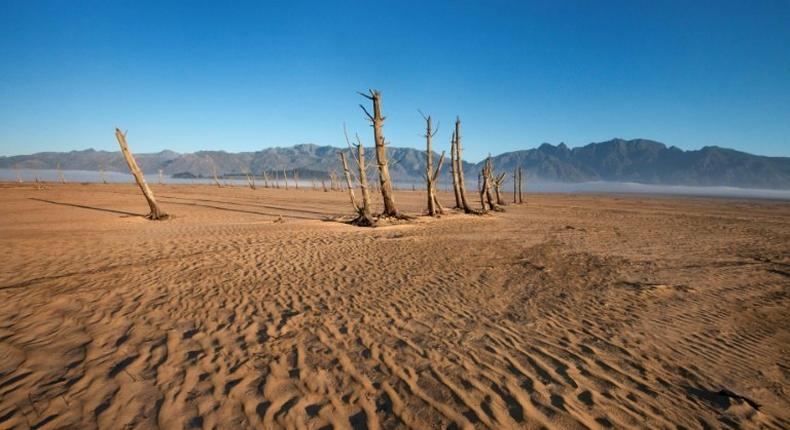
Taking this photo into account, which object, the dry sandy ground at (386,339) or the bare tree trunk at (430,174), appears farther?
the bare tree trunk at (430,174)

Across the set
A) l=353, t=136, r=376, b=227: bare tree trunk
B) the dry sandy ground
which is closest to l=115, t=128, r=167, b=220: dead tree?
the dry sandy ground

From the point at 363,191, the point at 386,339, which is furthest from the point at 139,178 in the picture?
the point at 386,339

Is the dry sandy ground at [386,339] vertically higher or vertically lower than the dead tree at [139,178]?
lower

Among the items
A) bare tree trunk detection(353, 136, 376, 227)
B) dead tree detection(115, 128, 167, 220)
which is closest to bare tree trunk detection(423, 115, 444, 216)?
bare tree trunk detection(353, 136, 376, 227)

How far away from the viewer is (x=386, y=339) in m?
4.55

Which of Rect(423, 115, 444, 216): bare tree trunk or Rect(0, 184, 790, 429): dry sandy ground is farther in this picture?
Rect(423, 115, 444, 216): bare tree trunk

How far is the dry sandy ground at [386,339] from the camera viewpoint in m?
3.13

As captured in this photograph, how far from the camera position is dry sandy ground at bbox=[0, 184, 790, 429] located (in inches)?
123

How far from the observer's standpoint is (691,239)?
12875 millimetres

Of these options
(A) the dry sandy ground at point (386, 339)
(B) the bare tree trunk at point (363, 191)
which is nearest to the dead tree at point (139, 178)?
(A) the dry sandy ground at point (386, 339)

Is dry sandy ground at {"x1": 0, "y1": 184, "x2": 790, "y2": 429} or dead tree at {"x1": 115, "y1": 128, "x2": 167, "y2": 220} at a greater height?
dead tree at {"x1": 115, "y1": 128, "x2": 167, "y2": 220}

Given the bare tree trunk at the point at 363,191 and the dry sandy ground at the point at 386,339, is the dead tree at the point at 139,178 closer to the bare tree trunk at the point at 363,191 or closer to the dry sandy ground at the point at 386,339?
the dry sandy ground at the point at 386,339

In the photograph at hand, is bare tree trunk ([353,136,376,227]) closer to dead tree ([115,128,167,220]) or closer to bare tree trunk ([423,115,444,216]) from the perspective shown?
bare tree trunk ([423,115,444,216])

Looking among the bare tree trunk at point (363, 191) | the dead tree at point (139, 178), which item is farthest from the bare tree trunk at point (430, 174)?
the dead tree at point (139, 178)
